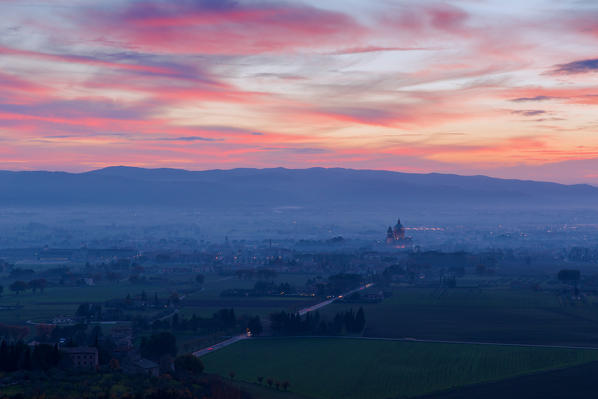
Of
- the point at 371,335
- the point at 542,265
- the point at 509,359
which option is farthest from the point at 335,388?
the point at 542,265

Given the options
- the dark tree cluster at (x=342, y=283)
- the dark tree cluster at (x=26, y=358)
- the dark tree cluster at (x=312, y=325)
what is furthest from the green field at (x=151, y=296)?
the dark tree cluster at (x=26, y=358)

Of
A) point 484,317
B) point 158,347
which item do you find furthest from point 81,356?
point 484,317

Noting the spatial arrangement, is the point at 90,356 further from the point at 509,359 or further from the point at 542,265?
the point at 542,265

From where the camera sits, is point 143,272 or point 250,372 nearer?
point 250,372

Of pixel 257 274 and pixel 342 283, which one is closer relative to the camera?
pixel 342 283

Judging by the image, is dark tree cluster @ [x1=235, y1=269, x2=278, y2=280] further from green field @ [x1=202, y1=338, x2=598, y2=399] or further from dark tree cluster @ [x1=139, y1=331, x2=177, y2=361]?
dark tree cluster @ [x1=139, y1=331, x2=177, y2=361]

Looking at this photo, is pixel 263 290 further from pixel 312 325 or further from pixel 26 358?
pixel 26 358

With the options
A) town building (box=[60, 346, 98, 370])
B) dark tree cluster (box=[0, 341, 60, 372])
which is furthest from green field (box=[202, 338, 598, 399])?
dark tree cluster (box=[0, 341, 60, 372])
